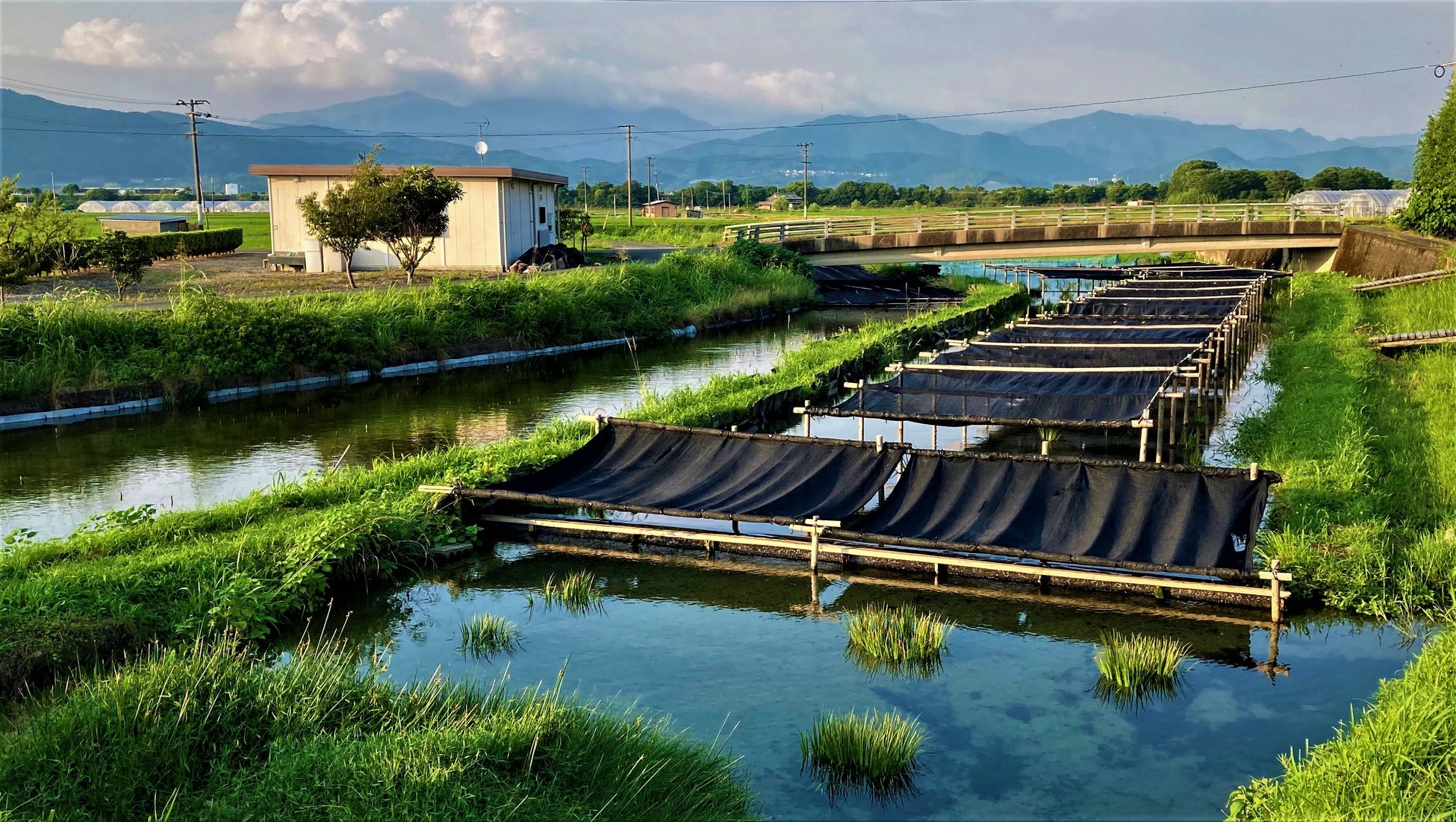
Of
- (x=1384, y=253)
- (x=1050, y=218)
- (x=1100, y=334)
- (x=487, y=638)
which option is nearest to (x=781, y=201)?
(x=1050, y=218)

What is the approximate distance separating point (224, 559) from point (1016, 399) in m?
8.26

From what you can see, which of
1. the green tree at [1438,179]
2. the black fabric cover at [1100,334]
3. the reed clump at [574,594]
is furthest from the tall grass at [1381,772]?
the green tree at [1438,179]

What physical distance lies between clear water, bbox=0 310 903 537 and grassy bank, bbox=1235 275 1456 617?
909 centimetres

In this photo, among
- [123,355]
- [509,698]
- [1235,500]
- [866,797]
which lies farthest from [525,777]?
[123,355]

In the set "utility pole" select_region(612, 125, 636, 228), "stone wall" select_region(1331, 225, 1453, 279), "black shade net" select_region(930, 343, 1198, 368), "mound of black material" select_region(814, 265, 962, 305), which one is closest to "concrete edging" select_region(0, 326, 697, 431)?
"black shade net" select_region(930, 343, 1198, 368)

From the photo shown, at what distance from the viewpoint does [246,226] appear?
61031mm

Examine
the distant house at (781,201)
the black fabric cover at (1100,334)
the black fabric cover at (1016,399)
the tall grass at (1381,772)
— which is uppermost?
the distant house at (781,201)

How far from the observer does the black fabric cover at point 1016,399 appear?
41.3 ft

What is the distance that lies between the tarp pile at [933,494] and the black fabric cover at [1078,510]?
1 cm

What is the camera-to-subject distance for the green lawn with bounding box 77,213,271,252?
4781 centimetres

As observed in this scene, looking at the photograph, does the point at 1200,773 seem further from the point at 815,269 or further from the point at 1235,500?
the point at 815,269

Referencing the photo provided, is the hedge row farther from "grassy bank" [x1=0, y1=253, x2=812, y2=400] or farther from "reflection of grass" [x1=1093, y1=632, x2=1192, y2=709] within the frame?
"reflection of grass" [x1=1093, y1=632, x2=1192, y2=709]

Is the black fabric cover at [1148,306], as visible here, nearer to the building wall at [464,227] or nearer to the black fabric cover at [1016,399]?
the black fabric cover at [1016,399]

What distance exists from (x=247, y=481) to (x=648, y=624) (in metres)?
6.45
